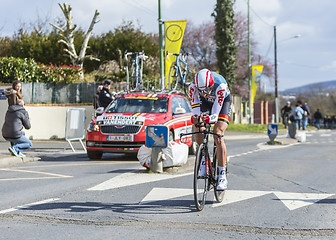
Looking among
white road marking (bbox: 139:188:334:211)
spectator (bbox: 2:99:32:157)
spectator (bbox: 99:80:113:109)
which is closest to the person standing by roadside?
spectator (bbox: 2:99:32:157)

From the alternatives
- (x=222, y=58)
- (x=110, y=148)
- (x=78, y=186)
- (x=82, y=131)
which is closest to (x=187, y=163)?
(x=110, y=148)

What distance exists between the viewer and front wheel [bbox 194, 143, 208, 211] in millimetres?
6012

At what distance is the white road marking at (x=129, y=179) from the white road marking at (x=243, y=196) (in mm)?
801

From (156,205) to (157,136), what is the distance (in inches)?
118

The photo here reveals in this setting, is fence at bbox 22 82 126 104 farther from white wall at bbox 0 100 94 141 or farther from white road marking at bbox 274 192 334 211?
white road marking at bbox 274 192 334 211

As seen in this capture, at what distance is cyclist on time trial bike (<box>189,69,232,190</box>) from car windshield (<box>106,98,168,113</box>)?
639 centimetres

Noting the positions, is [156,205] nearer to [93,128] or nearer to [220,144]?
[220,144]

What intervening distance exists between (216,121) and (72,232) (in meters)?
2.33

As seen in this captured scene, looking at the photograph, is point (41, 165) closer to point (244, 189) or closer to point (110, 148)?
point (110, 148)

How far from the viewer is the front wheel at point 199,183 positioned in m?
6.01

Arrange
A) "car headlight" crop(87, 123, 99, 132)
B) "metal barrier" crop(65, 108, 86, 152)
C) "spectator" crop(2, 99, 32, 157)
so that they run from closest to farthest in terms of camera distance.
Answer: "spectator" crop(2, 99, 32, 157)
"car headlight" crop(87, 123, 99, 132)
"metal barrier" crop(65, 108, 86, 152)

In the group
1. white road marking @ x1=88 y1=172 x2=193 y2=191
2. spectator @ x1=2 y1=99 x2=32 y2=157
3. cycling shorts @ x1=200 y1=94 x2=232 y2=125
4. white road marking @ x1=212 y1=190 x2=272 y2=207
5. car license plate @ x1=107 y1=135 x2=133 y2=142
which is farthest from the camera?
car license plate @ x1=107 y1=135 x2=133 y2=142

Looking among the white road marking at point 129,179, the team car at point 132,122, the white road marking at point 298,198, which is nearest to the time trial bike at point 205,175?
the white road marking at point 298,198

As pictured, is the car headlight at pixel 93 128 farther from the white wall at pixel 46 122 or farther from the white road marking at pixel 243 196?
the white wall at pixel 46 122
